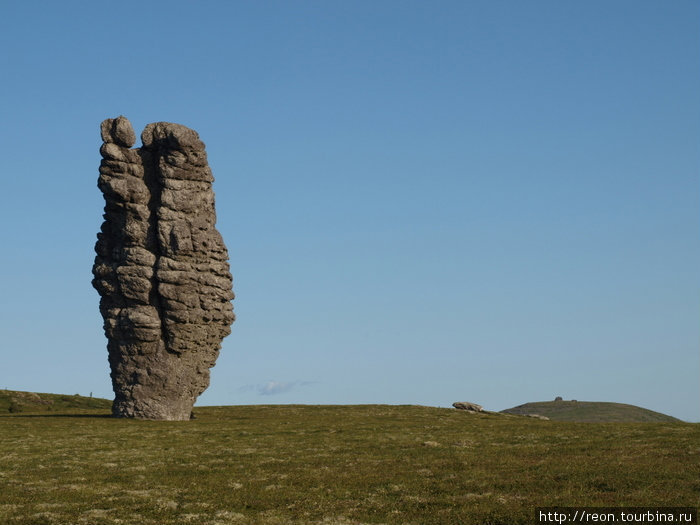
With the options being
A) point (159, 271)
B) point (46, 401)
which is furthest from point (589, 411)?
point (46, 401)

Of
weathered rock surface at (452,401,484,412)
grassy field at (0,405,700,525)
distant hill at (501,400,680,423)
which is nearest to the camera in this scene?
grassy field at (0,405,700,525)

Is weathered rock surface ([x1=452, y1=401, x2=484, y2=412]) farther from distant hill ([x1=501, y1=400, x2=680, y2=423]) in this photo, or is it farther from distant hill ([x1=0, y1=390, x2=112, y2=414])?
distant hill ([x1=0, y1=390, x2=112, y2=414])

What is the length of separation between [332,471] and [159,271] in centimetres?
3361

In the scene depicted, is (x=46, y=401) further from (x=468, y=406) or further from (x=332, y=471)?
(x=332, y=471)

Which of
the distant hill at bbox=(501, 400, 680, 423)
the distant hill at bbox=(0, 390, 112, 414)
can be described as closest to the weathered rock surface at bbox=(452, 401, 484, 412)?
the distant hill at bbox=(501, 400, 680, 423)

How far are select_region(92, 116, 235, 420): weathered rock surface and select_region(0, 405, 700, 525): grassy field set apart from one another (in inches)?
219

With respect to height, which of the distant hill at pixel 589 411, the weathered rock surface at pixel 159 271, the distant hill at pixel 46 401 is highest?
the weathered rock surface at pixel 159 271

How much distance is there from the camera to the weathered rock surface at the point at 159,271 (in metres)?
61.9

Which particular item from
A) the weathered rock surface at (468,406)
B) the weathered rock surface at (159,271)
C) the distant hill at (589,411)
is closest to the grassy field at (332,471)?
the weathered rock surface at (159,271)

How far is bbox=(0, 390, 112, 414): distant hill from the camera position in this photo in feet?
275

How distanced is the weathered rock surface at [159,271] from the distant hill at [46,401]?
83.1ft

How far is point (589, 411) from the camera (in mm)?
107625

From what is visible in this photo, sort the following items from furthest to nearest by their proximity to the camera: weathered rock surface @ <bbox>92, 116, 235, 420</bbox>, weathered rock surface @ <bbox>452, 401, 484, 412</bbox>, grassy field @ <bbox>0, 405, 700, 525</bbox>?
1. weathered rock surface @ <bbox>452, 401, 484, 412</bbox>
2. weathered rock surface @ <bbox>92, 116, 235, 420</bbox>
3. grassy field @ <bbox>0, 405, 700, 525</bbox>

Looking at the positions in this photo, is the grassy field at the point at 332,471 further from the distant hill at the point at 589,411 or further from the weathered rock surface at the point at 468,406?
the distant hill at the point at 589,411
